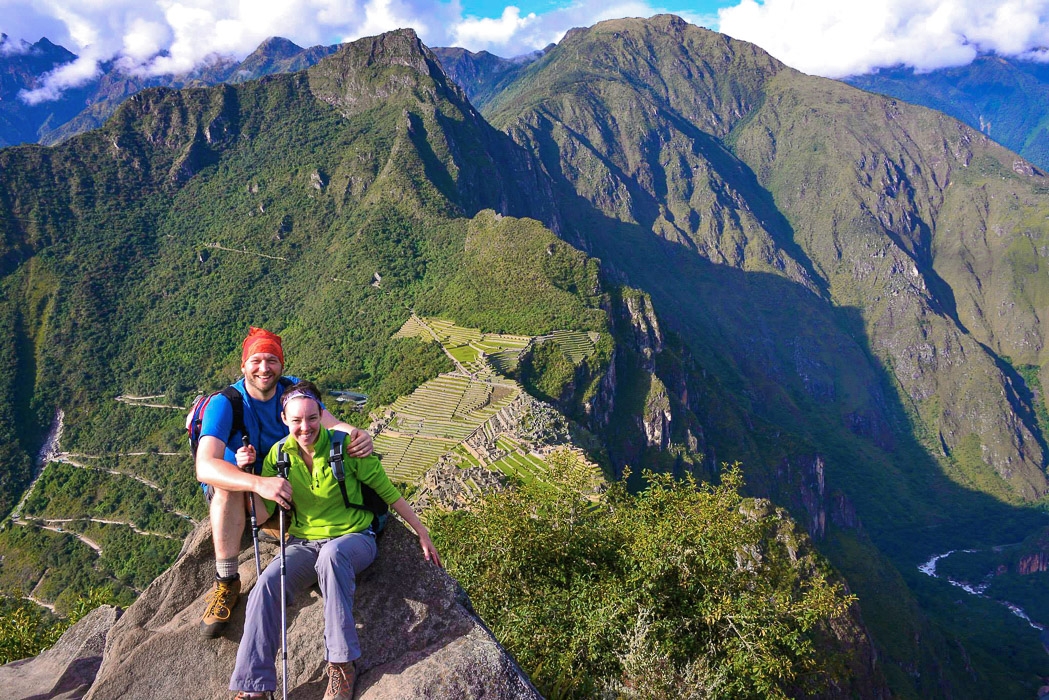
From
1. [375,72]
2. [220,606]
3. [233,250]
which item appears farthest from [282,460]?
[375,72]

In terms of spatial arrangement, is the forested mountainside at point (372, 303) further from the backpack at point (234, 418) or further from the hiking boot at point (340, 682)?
the backpack at point (234, 418)

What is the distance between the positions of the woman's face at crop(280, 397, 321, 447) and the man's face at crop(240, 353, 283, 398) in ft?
3.26

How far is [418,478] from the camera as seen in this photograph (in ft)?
167

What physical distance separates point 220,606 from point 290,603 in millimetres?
1051

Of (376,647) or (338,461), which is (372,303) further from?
(376,647)

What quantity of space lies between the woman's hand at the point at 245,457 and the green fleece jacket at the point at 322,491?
21cm

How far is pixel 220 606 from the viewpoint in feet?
25.1

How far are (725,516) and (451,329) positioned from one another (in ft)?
243

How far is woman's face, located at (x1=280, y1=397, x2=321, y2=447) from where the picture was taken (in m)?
7.47

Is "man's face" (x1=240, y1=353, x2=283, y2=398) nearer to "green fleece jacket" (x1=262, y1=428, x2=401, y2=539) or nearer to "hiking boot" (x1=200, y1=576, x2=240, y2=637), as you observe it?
"green fleece jacket" (x1=262, y1=428, x2=401, y2=539)

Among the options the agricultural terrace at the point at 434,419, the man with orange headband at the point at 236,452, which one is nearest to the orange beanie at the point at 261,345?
the man with orange headband at the point at 236,452

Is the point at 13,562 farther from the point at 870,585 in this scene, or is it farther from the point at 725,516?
the point at 870,585

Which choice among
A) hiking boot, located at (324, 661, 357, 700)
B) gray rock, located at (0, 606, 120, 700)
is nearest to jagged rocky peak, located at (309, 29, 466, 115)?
gray rock, located at (0, 606, 120, 700)

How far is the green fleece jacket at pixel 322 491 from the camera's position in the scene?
7707 mm
